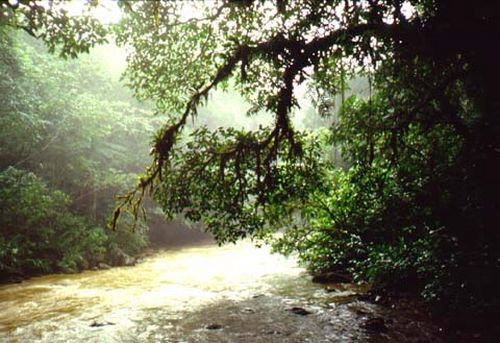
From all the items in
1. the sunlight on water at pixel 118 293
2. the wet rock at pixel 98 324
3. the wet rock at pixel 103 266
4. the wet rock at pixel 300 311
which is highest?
the wet rock at pixel 300 311

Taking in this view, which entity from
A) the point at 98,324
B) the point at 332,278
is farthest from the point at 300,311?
the point at 98,324

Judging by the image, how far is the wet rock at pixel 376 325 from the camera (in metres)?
6.47

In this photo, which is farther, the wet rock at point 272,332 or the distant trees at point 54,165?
the distant trees at point 54,165

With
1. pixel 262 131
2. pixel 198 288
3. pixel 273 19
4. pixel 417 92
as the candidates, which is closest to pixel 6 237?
pixel 198 288

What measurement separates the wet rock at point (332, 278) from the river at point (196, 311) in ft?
1.29

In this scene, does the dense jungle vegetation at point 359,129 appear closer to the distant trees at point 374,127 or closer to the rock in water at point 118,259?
the distant trees at point 374,127

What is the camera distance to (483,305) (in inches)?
233

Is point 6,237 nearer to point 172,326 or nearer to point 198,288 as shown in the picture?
point 198,288

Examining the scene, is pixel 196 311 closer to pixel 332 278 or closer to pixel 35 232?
pixel 332 278

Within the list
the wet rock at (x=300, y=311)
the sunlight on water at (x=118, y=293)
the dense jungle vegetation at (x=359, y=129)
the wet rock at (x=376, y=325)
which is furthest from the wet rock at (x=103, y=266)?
the wet rock at (x=376, y=325)

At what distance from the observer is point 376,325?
21.8 feet

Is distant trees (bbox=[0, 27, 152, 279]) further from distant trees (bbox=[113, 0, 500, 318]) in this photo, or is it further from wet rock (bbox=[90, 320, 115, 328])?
distant trees (bbox=[113, 0, 500, 318])

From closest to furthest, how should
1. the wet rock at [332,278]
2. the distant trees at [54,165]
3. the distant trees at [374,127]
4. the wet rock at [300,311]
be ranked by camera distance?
the distant trees at [374,127] → the wet rock at [300,311] → the wet rock at [332,278] → the distant trees at [54,165]

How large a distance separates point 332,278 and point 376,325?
4621mm
